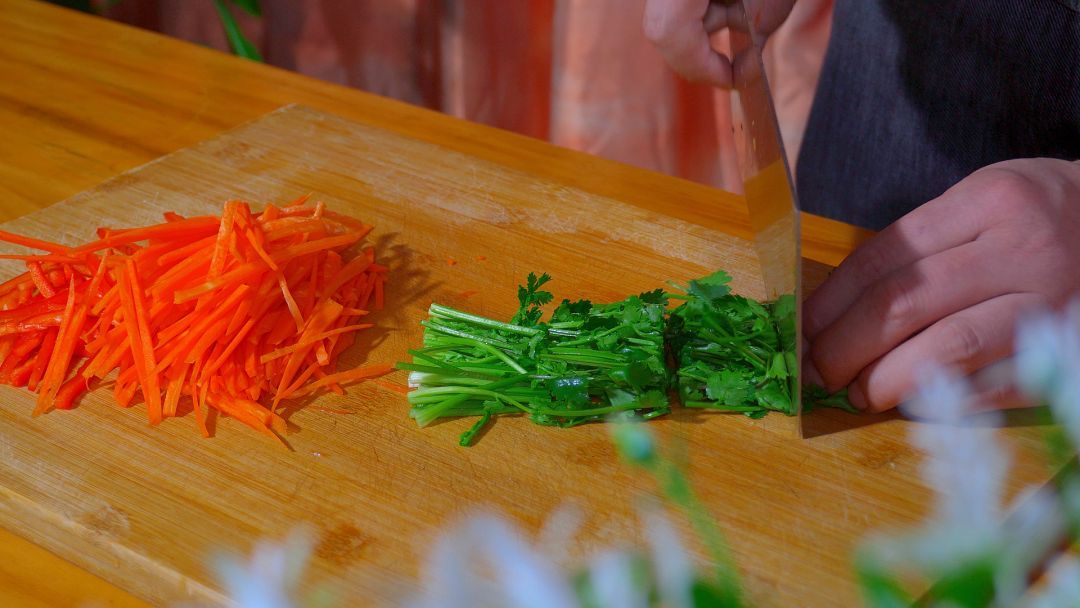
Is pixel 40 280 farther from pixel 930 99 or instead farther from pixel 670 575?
pixel 930 99

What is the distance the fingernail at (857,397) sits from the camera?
1.38 meters

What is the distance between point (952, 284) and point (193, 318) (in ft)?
3.56

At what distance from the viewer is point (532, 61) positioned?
12.7 feet

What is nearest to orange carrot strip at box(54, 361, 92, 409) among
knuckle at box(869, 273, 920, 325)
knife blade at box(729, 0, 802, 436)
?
knife blade at box(729, 0, 802, 436)

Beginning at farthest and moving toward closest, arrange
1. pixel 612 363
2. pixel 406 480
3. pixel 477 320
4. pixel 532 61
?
pixel 532 61, pixel 477 320, pixel 612 363, pixel 406 480

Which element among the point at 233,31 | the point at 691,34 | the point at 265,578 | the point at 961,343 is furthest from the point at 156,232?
the point at 233,31

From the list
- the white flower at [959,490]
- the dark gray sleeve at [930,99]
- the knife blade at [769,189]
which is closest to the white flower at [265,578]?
the white flower at [959,490]

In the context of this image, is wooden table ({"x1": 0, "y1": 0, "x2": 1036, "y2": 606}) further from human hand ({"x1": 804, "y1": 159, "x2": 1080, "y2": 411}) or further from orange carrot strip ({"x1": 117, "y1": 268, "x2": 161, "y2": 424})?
orange carrot strip ({"x1": 117, "y1": 268, "x2": 161, "y2": 424})

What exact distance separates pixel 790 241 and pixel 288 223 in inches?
32.4

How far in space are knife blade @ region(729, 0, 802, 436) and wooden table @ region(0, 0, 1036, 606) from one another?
14.3 inches

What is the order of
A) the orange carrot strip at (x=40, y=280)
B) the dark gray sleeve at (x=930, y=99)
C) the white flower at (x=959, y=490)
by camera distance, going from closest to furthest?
1. the white flower at (x=959, y=490)
2. the orange carrot strip at (x=40, y=280)
3. the dark gray sleeve at (x=930, y=99)

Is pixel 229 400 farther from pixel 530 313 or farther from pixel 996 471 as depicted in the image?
pixel 996 471

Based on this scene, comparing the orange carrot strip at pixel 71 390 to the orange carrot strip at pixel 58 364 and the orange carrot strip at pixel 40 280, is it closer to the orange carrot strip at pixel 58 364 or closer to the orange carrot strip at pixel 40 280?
the orange carrot strip at pixel 58 364

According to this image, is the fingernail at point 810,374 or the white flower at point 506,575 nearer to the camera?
the white flower at point 506,575
